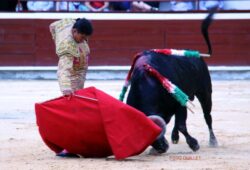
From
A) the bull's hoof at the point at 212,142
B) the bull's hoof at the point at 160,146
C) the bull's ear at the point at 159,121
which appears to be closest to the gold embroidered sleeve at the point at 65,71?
the bull's ear at the point at 159,121

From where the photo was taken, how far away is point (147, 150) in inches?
267

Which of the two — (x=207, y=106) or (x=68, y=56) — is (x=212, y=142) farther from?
(x=68, y=56)

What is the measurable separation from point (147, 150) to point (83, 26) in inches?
44.3

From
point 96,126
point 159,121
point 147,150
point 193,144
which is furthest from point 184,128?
point 96,126

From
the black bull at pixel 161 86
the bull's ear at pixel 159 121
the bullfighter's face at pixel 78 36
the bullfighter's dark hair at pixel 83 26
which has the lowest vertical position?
the bull's ear at pixel 159 121

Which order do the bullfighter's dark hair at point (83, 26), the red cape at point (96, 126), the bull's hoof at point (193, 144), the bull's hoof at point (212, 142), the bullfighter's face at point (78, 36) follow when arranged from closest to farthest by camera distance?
1. the red cape at point (96, 126)
2. the bullfighter's dark hair at point (83, 26)
3. the bullfighter's face at point (78, 36)
4. the bull's hoof at point (193, 144)
5. the bull's hoof at point (212, 142)

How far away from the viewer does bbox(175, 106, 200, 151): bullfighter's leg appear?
666 cm

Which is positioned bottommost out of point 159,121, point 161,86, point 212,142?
point 212,142

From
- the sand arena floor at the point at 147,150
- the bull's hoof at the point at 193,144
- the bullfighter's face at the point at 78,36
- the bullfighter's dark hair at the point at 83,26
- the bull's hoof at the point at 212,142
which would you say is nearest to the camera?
the sand arena floor at the point at 147,150

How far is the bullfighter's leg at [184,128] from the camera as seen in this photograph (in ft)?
21.9

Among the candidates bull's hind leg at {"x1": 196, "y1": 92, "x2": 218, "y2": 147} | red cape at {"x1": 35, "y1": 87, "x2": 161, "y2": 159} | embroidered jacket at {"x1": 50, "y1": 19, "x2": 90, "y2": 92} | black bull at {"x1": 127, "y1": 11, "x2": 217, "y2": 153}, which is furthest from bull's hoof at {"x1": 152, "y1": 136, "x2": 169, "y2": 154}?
bull's hind leg at {"x1": 196, "y1": 92, "x2": 218, "y2": 147}

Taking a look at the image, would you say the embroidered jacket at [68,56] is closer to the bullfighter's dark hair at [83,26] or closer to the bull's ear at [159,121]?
the bullfighter's dark hair at [83,26]

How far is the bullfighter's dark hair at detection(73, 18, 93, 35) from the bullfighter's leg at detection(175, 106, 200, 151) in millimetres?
984

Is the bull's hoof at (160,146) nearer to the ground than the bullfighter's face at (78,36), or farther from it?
nearer to the ground
